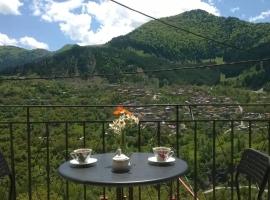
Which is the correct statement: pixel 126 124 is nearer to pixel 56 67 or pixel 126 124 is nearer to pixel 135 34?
pixel 56 67

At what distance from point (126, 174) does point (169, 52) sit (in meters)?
61.0

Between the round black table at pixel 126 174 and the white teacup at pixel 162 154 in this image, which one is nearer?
the round black table at pixel 126 174

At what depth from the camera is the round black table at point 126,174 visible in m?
1.93

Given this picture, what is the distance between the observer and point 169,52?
62312mm

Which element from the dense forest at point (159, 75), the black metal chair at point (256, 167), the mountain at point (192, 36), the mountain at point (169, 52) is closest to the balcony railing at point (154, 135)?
the dense forest at point (159, 75)

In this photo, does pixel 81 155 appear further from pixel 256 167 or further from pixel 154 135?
pixel 154 135

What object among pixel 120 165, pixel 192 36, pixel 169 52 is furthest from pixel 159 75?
pixel 120 165

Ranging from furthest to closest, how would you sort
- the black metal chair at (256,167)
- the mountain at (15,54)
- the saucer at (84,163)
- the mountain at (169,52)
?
the mountain at (15,54) → the mountain at (169,52) → the saucer at (84,163) → the black metal chair at (256,167)

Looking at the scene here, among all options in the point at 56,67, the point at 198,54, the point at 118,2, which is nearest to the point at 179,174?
the point at 118,2

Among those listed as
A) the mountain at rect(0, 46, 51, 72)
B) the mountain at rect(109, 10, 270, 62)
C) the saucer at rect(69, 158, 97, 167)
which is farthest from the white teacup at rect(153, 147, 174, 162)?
the mountain at rect(0, 46, 51, 72)

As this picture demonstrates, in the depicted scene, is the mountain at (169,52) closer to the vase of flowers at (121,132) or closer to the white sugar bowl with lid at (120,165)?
the vase of flowers at (121,132)

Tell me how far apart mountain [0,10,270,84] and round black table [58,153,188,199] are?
123 feet

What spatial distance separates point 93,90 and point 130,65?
25650 mm

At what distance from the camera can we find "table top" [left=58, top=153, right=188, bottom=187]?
76.3 inches
